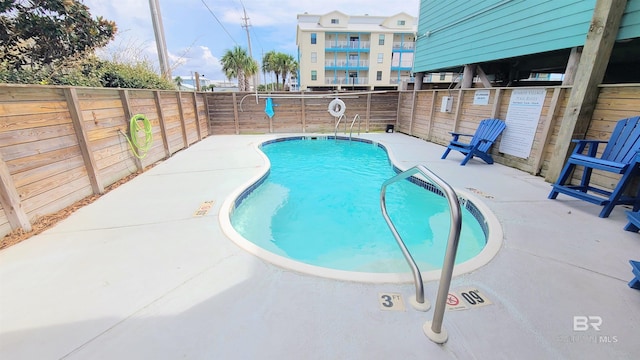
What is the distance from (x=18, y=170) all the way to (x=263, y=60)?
97.8 ft

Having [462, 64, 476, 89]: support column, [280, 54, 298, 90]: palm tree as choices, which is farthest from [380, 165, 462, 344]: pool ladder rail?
[280, 54, 298, 90]: palm tree

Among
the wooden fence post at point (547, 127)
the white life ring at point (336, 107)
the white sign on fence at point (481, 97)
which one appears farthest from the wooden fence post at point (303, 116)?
the wooden fence post at point (547, 127)

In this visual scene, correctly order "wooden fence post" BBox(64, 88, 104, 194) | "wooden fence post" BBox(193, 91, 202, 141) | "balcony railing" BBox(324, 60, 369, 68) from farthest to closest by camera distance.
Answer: "balcony railing" BBox(324, 60, 369, 68) → "wooden fence post" BBox(193, 91, 202, 141) → "wooden fence post" BBox(64, 88, 104, 194)

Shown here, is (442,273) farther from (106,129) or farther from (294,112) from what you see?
(294,112)

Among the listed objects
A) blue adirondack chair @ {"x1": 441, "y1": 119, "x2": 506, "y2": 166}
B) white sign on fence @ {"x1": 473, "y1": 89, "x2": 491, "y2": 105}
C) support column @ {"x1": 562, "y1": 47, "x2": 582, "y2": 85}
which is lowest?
blue adirondack chair @ {"x1": 441, "y1": 119, "x2": 506, "y2": 166}

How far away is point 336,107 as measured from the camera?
902 centimetres

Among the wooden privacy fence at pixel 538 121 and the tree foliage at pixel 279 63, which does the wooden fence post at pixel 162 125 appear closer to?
the wooden privacy fence at pixel 538 121

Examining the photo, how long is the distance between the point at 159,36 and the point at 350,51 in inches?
824

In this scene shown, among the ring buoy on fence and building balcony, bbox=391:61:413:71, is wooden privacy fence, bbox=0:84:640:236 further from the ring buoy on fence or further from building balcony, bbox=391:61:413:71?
building balcony, bbox=391:61:413:71

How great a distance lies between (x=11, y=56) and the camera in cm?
527

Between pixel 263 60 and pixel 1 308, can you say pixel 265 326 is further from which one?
pixel 263 60

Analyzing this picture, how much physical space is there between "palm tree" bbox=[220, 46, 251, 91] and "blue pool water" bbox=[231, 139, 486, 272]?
63.2ft

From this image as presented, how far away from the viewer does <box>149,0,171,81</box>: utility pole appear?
7107mm

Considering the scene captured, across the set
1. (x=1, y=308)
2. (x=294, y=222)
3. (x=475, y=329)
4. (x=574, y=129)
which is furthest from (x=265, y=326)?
(x=574, y=129)
